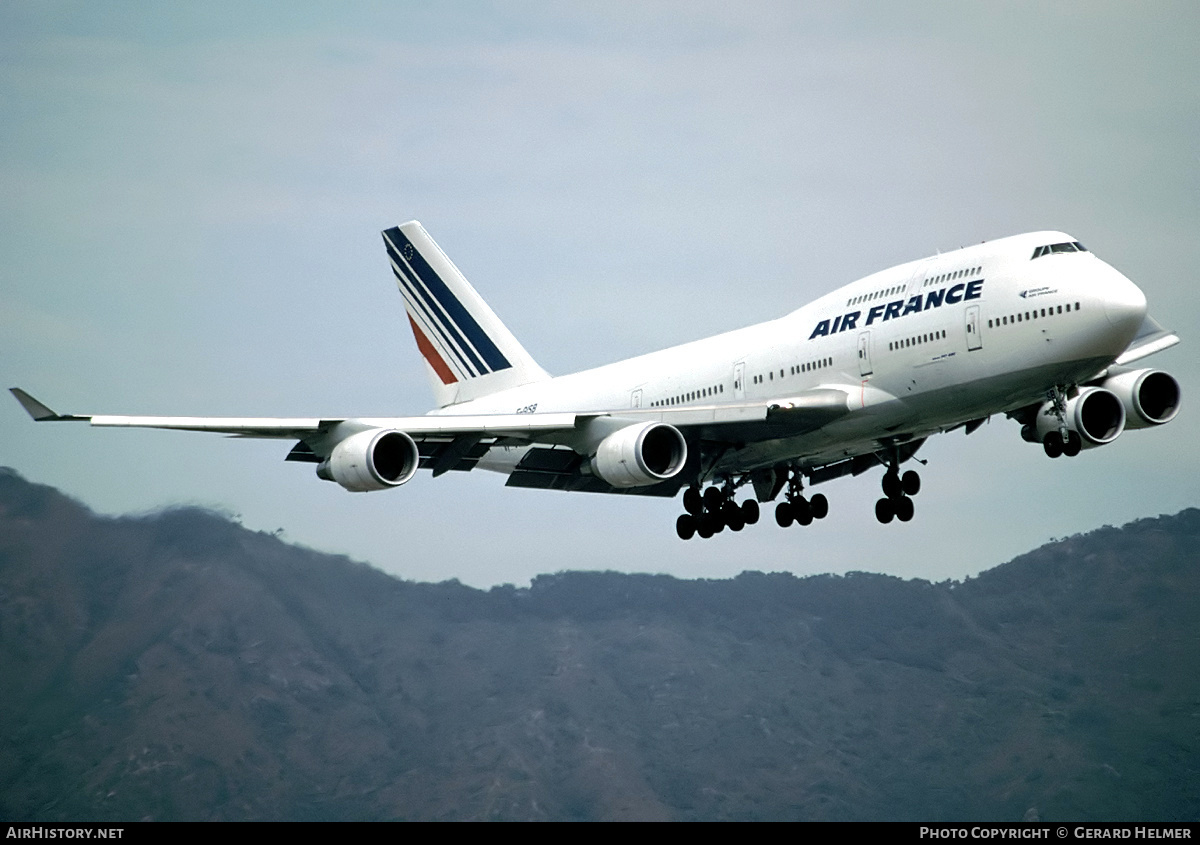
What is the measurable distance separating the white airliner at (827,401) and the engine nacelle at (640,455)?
0.16 feet

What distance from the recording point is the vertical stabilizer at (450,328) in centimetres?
5466

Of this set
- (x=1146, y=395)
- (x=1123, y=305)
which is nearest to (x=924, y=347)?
(x=1123, y=305)

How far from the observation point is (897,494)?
44156mm

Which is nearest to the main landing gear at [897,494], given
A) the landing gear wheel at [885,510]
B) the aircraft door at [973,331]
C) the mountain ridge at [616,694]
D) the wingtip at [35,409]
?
the landing gear wheel at [885,510]

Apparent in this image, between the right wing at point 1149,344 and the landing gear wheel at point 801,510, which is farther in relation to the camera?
the landing gear wheel at point 801,510

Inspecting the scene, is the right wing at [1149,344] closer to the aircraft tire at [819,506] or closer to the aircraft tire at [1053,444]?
the aircraft tire at [1053,444]

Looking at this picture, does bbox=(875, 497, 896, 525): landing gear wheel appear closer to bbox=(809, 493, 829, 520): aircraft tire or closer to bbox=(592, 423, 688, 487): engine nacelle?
bbox=(809, 493, 829, 520): aircraft tire

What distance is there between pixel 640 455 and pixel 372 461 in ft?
22.0

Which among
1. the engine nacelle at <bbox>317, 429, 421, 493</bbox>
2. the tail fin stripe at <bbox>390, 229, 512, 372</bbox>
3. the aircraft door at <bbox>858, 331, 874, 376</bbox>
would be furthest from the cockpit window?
the tail fin stripe at <bbox>390, 229, 512, 372</bbox>

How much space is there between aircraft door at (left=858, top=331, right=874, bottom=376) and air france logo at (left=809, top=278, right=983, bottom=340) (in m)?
0.36

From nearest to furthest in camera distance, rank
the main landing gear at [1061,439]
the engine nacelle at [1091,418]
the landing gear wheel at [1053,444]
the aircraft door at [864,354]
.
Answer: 1. the main landing gear at [1061,439]
2. the landing gear wheel at [1053,444]
3. the aircraft door at [864,354]
4. the engine nacelle at [1091,418]

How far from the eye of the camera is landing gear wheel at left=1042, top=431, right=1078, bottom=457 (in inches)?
1499

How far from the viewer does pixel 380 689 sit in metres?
103

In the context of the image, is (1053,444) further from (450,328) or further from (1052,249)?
(450,328)
